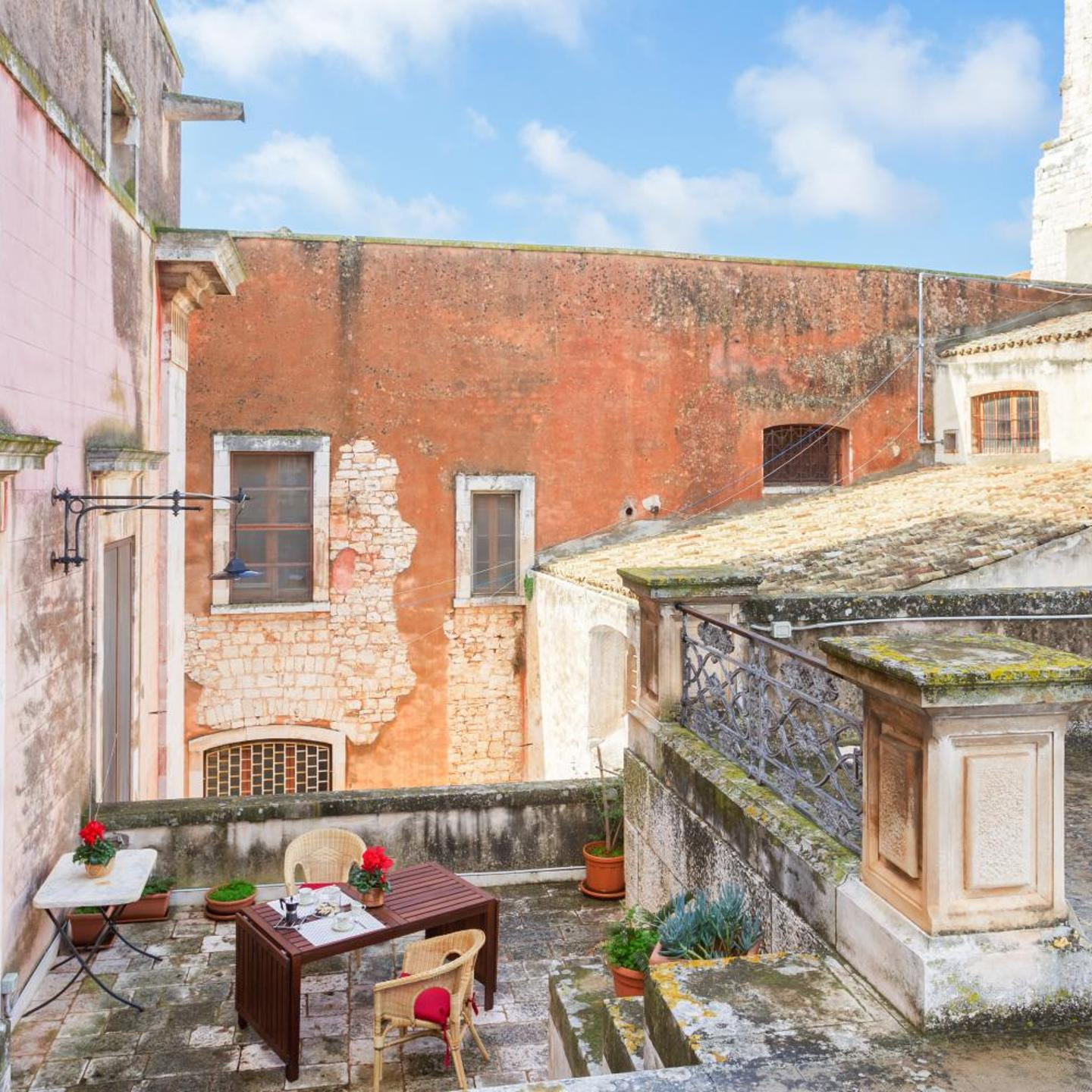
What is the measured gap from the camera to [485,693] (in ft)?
46.0

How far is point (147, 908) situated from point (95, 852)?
99cm

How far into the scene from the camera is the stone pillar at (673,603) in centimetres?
600

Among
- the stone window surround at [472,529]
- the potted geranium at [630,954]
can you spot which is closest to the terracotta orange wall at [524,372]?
the stone window surround at [472,529]

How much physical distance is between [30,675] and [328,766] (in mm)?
7574

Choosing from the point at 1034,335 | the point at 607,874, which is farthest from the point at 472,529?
the point at 1034,335

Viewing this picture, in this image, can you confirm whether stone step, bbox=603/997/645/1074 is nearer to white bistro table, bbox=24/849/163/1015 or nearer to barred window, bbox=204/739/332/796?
white bistro table, bbox=24/849/163/1015

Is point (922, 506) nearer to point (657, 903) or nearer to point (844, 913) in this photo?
point (657, 903)

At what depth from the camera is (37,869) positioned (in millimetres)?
6484

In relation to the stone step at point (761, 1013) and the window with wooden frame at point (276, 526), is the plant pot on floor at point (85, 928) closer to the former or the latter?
the stone step at point (761, 1013)

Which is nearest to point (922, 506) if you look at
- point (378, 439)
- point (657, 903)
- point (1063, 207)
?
point (378, 439)

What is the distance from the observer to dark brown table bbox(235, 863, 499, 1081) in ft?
17.1

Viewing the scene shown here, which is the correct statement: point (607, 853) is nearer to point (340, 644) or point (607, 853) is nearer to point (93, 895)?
point (93, 895)

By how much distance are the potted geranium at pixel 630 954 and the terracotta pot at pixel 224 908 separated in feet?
10.5

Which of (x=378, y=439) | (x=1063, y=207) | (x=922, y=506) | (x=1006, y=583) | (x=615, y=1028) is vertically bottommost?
(x=615, y=1028)
